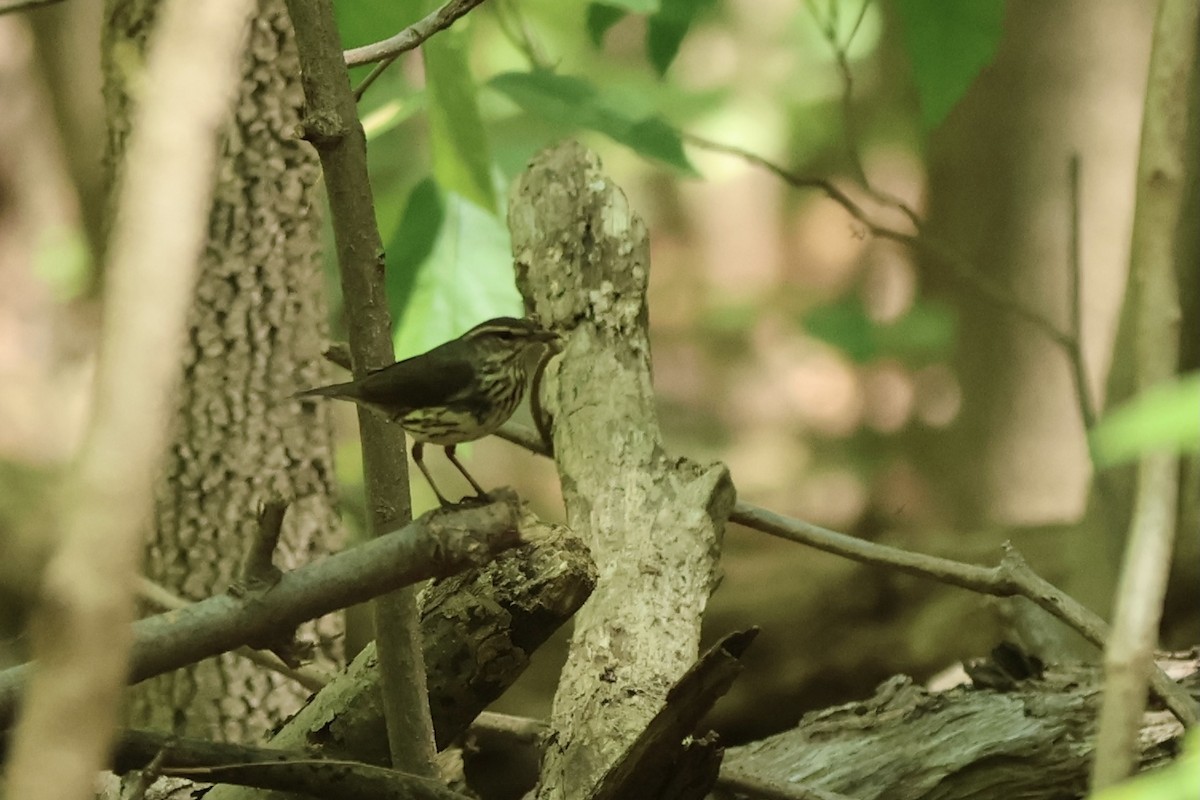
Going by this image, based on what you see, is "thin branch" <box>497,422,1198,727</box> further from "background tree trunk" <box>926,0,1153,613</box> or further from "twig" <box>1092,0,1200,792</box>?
"background tree trunk" <box>926,0,1153,613</box>

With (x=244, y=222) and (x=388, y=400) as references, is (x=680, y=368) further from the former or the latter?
(x=388, y=400)

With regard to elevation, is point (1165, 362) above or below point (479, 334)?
below

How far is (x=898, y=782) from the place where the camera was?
5.90 ft

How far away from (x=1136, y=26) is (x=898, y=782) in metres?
2.62

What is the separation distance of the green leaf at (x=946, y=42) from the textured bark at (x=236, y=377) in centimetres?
103

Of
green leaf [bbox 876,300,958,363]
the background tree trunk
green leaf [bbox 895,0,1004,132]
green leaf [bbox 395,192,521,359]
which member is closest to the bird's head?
green leaf [bbox 395,192,521,359]

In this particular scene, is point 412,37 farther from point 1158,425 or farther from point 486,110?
point 486,110

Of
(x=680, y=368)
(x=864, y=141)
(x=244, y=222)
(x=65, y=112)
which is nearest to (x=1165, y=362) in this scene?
(x=244, y=222)

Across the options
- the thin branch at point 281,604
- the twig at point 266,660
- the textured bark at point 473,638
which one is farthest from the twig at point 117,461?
the twig at point 266,660

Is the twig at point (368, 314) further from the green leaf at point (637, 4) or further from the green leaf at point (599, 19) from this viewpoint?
the green leaf at point (599, 19)

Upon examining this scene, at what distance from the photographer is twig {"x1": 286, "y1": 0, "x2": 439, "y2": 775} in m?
1.18

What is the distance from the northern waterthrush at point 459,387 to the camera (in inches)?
63.1

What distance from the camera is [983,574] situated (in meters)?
1.90

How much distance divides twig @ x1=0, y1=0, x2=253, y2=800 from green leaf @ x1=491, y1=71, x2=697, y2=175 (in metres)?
1.73
